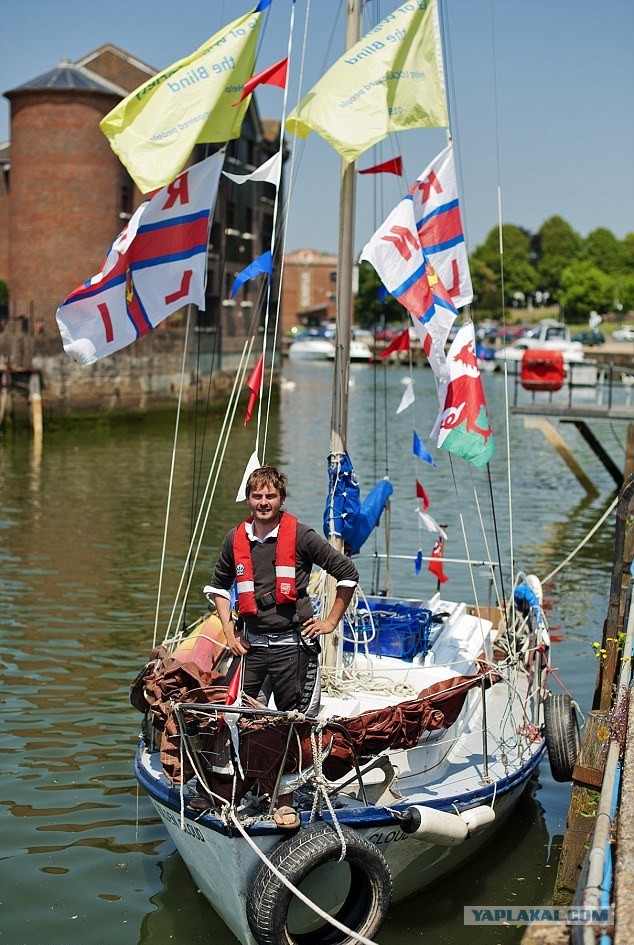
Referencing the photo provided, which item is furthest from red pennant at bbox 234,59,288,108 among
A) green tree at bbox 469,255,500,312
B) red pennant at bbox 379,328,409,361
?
green tree at bbox 469,255,500,312

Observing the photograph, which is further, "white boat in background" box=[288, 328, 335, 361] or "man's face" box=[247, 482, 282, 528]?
"white boat in background" box=[288, 328, 335, 361]

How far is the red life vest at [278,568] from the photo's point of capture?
798cm

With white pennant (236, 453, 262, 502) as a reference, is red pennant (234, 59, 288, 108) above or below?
above

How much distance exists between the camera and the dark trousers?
8.17m

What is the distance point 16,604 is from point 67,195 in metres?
35.7

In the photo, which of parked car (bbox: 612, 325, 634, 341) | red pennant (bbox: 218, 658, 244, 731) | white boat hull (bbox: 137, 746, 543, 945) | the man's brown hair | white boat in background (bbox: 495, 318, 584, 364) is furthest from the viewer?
parked car (bbox: 612, 325, 634, 341)

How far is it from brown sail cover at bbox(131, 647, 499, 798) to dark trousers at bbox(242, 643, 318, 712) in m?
0.23

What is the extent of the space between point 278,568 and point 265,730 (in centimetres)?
111

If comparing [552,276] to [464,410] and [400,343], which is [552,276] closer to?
[400,343]

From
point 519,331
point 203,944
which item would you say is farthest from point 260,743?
point 519,331

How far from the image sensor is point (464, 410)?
1121 cm

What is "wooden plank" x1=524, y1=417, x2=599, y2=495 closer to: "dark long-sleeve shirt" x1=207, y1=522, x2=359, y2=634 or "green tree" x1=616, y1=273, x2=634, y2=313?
"dark long-sleeve shirt" x1=207, y1=522, x2=359, y2=634

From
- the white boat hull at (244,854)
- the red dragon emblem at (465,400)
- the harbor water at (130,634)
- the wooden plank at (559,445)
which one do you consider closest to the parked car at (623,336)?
the harbor water at (130,634)

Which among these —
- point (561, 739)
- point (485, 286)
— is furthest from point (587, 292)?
point (561, 739)
